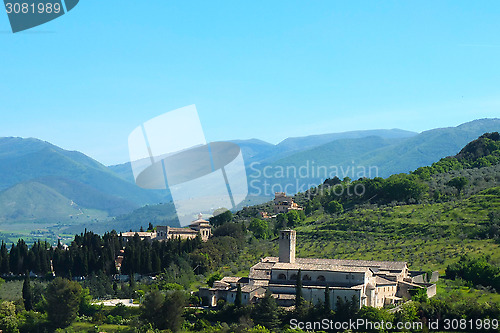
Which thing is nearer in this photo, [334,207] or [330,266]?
[330,266]

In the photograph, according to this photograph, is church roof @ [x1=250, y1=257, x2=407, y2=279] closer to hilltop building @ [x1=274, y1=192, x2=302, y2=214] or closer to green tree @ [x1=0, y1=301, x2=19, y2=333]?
green tree @ [x1=0, y1=301, x2=19, y2=333]

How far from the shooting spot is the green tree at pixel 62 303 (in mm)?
58781

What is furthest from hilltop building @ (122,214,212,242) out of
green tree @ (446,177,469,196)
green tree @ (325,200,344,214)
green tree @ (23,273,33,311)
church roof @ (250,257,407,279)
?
green tree @ (446,177,469,196)

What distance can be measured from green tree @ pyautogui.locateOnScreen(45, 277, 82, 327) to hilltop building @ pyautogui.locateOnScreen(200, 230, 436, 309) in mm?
11017

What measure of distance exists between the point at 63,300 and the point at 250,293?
1624 cm

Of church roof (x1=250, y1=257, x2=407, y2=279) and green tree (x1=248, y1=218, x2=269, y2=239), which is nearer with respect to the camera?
church roof (x1=250, y1=257, x2=407, y2=279)

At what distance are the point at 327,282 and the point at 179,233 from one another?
140 feet

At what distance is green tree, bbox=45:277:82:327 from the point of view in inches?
2314

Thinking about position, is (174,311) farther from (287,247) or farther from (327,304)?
(287,247)

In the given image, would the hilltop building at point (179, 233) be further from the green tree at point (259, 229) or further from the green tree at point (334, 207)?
the green tree at point (334, 207)

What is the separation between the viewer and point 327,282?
57.5 m

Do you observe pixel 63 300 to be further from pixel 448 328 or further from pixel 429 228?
pixel 429 228

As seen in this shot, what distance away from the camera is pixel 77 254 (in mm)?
80125

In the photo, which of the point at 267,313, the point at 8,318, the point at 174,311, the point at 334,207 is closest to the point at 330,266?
the point at 267,313
